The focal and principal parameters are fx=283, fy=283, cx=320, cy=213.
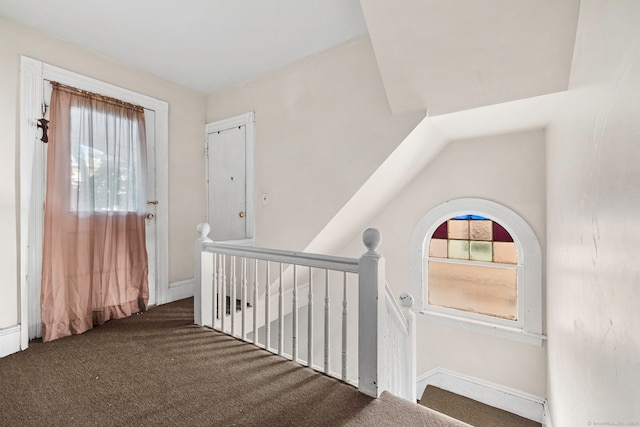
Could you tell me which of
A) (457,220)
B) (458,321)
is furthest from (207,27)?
(458,321)

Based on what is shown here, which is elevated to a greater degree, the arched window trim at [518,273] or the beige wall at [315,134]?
the beige wall at [315,134]

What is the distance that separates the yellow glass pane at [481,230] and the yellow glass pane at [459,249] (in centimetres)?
11

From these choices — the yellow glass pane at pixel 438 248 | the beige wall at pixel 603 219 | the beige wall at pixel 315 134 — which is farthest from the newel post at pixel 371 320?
the yellow glass pane at pixel 438 248

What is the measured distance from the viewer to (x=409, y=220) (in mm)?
3203

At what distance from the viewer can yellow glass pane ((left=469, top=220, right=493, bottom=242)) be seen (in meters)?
2.93

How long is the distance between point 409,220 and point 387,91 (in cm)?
159

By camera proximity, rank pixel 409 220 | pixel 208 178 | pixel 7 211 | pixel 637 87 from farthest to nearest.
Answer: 1. pixel 208 178
2. pixel 409 220
3. pixel 7 211
4. pixel 637 87

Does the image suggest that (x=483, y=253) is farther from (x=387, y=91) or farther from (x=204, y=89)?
(x=204, y=89)

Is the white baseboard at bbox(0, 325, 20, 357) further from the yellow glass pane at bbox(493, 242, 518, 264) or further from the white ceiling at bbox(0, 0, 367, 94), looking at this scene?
the yellow glass pane at bbox(493, 242, 518, 264)

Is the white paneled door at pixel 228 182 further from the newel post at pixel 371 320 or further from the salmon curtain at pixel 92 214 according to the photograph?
the newel post at pixel 371 320

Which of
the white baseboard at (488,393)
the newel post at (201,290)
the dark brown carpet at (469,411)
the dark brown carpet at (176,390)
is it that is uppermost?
the newel post at (201,290)

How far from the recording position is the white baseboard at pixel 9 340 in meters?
1.97

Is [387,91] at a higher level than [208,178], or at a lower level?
higher

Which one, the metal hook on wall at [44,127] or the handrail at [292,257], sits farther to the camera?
the metal hook on wall at [44,127]
